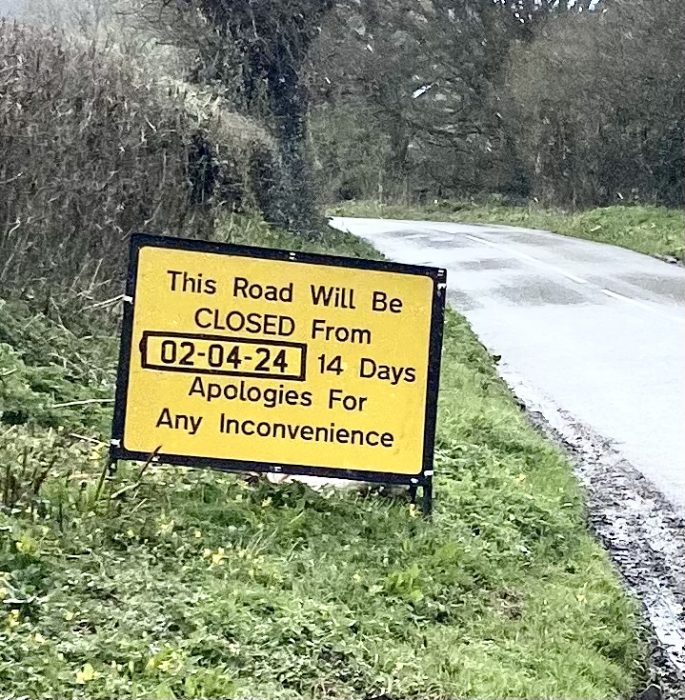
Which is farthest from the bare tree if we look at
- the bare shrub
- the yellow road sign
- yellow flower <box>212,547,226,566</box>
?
yellow flower <box>212,547,226,566</box>

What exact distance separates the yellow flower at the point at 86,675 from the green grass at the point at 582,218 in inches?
711

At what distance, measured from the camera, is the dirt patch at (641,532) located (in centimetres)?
428

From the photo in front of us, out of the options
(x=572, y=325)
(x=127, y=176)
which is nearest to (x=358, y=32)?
(x=572, y=325)

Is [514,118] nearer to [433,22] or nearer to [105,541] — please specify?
[433,22]

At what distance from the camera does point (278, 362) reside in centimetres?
495

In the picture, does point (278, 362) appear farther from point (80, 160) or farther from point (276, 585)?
point (80, 160)

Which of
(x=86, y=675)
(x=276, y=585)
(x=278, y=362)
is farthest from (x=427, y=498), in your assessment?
(x=86, y=675)

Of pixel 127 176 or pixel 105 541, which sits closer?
pixel 105 541

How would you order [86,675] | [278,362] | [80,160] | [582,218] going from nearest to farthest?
[86,675] → [278,362] → [80,160] → [582,218]

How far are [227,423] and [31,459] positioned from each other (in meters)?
0.87

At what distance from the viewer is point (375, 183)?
35875mm

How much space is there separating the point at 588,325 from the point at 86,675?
9.23 meters

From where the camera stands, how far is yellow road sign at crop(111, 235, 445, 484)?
4.82 meters

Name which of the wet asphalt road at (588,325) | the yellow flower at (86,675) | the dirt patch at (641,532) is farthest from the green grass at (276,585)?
the wet asphalt road at (588,325)
